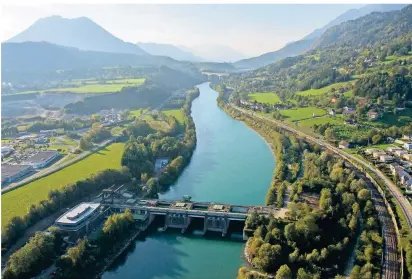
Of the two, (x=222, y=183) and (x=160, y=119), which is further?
(x=160, y=119)

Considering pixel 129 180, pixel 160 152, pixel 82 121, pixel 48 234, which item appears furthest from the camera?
pixel 82 121

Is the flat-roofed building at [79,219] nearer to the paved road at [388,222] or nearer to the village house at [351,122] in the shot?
the paved road at [388,222]

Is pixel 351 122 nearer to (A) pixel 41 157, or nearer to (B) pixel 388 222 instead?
(B) pixel 388 222

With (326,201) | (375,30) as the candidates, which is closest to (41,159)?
(326,201)

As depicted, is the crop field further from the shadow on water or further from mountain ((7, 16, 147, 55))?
mountain ((7, 16, 147, 55))

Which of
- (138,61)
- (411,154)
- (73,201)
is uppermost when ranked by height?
(138,61)

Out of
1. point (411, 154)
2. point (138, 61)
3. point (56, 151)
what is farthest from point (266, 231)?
point (138, 61)

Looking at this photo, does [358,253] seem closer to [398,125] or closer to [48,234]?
[48,234]
